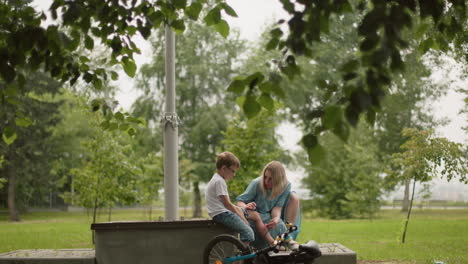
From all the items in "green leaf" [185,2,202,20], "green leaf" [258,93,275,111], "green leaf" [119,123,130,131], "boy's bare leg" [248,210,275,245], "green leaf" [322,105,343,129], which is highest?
"green leaf" [185,2,202,20]

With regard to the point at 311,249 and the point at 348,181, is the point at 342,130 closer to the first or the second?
the point at 311,249

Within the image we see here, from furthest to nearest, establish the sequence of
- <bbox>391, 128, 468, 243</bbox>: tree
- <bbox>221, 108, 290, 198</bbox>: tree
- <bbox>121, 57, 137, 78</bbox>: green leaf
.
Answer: <bbox>221, 108, 290, 198</bbox>: tree → <bbox>391, 128, 468, 243</bbox>: tree → <bbox>121, 57, 137, 78</bbox>: green leaf

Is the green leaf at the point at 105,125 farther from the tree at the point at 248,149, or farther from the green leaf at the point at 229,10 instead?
the tree at the point at 248,149

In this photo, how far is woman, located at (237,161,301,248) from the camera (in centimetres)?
654

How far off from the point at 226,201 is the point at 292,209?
0.85m

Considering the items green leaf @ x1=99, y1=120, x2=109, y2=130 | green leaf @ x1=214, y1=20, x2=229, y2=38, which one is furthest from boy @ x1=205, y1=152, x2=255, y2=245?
green leaf @ x1=214, y1=20, x2=229, y2=38

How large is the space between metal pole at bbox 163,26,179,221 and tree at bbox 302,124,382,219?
71.9 ft

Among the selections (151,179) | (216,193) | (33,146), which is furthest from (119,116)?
(33,146)

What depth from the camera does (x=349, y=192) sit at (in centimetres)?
3080

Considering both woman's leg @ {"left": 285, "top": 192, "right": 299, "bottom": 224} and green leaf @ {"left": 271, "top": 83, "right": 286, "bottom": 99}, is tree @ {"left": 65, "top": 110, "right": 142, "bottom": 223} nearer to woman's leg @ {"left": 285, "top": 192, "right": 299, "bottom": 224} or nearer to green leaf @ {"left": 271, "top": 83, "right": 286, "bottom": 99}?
woman's leg @ {"left": 285, "top": 192, "right": 299, "bottom": 224}

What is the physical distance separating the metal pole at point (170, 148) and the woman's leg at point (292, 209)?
6.65 feet

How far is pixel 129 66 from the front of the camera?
469 cm

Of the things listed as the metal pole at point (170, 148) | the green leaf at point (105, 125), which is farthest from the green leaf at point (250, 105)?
the metal pole at point (170, 148)

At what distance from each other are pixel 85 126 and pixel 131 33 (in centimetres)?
3946
